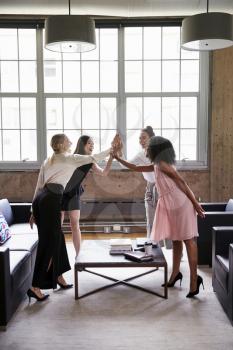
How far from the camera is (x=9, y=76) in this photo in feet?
22.5

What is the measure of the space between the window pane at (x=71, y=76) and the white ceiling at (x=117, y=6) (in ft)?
3.88

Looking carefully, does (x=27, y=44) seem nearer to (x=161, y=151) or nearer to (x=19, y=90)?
(x=19, y=90)

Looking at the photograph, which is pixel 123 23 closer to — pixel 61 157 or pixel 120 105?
pixel 120 105

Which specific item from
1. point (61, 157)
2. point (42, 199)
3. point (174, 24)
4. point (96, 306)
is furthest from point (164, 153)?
point (174, 24)

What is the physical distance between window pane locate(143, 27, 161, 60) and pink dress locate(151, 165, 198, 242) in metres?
3.61

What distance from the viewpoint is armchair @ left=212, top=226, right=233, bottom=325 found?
321 cm

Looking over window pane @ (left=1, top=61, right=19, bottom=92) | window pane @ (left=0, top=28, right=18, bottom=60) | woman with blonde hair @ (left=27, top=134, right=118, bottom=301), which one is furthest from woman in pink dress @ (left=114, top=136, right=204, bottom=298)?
window pane @ (left=0, top=28, right=18, bottom=60)

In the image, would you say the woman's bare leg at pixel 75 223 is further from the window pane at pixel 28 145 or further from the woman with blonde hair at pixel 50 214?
the window pane at pixel 28 145

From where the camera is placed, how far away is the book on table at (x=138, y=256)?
3.59m

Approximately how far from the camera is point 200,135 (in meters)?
6.89

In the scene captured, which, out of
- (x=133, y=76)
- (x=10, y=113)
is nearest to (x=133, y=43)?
(x=133, y=76)

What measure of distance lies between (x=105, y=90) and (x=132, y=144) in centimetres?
100

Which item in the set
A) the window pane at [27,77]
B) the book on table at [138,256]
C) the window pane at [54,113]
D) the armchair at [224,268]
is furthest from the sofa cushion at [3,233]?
the window pane at [27,77]

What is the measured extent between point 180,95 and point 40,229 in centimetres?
407
